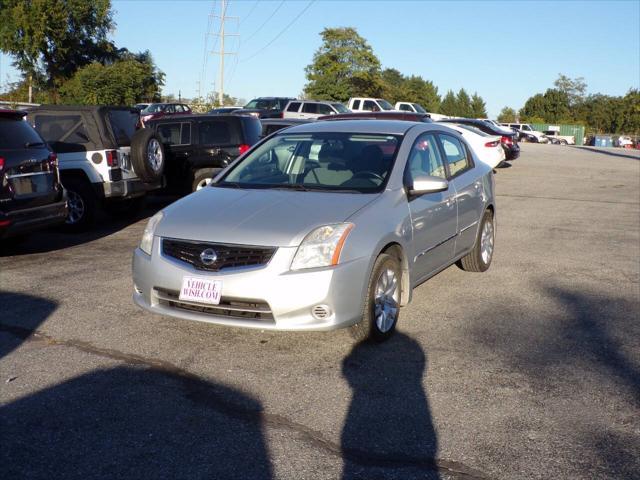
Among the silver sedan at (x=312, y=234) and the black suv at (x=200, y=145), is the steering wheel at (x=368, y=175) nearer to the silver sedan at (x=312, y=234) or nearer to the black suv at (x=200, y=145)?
the silver sedan at (x=312, y=234)

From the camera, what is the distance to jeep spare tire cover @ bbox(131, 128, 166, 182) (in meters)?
10.7

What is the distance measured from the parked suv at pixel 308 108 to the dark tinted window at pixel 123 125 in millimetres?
21488

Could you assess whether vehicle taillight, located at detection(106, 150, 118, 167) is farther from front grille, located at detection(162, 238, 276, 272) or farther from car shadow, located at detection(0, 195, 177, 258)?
front grille, located at detection(162, 238, 276, 272)

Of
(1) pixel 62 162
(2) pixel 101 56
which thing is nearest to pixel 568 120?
(2) pixel 101 56

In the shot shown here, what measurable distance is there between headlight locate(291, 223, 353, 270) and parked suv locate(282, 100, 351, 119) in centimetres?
2760

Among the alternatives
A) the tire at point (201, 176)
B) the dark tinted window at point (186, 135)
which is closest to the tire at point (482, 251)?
the tire at point (201, 176)

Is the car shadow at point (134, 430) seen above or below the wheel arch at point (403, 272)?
below

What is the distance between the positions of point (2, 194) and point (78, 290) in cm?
174

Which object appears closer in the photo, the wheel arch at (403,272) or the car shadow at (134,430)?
the car shadow at (134,430)

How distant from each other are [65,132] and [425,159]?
20.1 ft

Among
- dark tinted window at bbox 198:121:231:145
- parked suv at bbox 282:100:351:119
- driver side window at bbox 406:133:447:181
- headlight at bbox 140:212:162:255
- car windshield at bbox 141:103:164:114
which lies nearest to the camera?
headlight at bbox 140:212:162:255

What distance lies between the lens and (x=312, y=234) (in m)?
5.11

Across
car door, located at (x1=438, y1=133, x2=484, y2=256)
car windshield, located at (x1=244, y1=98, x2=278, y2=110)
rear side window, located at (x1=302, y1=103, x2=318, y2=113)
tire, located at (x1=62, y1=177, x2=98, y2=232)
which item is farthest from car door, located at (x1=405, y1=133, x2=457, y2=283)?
car windshield, located at (x1=244, y1=98, x2=278, y2=110)

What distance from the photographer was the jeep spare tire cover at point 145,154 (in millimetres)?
10656
